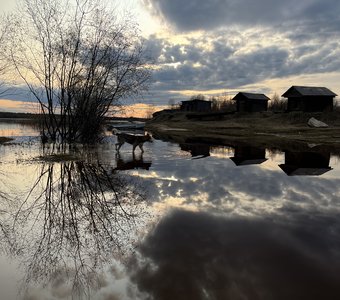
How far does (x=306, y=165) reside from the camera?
1614 centimetres

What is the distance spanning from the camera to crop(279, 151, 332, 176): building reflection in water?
46.6 feet

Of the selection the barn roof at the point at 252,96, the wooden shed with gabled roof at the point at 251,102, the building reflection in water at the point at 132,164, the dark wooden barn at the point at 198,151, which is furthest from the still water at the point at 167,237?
the wooden shed with gabled roof at the point at 251,102

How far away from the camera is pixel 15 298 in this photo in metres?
4.20

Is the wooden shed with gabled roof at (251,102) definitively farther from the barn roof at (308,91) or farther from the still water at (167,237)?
the still water at (167,237)

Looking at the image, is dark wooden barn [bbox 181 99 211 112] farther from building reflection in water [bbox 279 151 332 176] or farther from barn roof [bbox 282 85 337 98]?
building reflection in water [bbox 279 151 332 176]

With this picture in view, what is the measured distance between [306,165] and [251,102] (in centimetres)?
5190

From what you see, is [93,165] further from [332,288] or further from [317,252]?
[332,288]

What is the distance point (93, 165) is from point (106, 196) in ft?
19.0

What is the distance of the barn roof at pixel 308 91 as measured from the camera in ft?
176

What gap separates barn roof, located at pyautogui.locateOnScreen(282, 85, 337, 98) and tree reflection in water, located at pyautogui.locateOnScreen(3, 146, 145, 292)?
158 ft

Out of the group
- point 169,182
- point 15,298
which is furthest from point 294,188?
point 15,298

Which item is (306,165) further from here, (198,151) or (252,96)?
(252,96)

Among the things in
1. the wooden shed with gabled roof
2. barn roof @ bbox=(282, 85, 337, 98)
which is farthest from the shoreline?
the wooden shed with gabled roof

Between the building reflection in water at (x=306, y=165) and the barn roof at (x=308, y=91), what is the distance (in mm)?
37311
